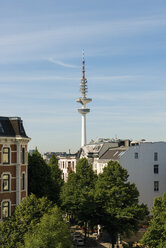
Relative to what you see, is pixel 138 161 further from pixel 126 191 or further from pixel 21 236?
pixel 21 236

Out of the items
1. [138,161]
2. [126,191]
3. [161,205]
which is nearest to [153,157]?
[138,161]

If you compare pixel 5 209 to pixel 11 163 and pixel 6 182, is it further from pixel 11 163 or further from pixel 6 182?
pixel 11 163

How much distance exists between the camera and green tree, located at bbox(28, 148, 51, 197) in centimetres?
6750

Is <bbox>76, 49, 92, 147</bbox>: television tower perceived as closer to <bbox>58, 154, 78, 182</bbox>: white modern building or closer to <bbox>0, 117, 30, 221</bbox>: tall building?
<bbox>58, 154, 78, 182</bbox>: white modern building

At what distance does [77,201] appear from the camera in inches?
2432

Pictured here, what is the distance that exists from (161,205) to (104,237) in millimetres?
25481

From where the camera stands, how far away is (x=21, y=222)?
44.6m

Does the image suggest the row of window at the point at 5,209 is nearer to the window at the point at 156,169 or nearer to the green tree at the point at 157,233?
the green tree at the point at 157,233

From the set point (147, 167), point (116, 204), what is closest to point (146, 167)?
point (147, 167)

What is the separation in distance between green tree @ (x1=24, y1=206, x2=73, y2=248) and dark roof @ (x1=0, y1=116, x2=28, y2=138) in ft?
47.1

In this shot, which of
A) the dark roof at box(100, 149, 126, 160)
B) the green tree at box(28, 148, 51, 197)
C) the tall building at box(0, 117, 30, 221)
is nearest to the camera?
the tall building at box(0, 117, 30, 221)

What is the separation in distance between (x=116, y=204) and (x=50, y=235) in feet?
61.5

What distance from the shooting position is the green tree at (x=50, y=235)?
37250mm

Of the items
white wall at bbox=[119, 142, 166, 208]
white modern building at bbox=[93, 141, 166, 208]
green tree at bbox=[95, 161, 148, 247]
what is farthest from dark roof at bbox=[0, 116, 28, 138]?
white wall at bbox=[119, 142, 166, 208]
